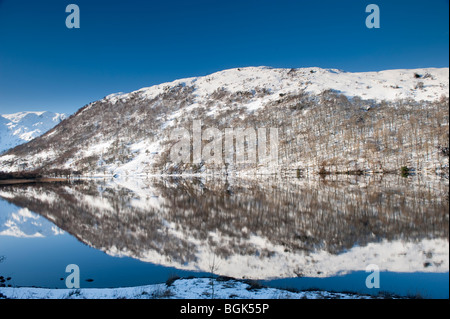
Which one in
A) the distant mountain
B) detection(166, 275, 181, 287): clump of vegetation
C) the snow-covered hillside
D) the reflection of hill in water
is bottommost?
detection(166, 275, 181, 287): clump of vegetation

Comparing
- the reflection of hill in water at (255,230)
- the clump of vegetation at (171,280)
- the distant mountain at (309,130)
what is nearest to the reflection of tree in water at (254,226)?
the reflection of hill in water at (255,230)

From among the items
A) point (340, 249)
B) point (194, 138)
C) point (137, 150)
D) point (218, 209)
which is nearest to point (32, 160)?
point (137, 150)

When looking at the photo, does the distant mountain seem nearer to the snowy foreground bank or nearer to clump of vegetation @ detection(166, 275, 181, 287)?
the snowy foreground bank

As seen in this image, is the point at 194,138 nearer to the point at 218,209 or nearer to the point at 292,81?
the point at 292,81

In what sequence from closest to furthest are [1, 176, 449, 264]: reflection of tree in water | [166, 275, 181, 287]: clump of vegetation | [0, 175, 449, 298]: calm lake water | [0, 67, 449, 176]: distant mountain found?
[166, 275, 181, 287]: clump of vegetation → [0, 175, 449, 298]: calm lake water → [1, 176, 449, 264]: reflection of tree in water → [0, 67, 449, 176]: distant mountain

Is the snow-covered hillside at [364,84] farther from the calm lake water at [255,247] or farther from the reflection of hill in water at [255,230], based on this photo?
the calm lake water at [255,247]

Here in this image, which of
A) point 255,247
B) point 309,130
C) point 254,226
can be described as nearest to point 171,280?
point 255,247

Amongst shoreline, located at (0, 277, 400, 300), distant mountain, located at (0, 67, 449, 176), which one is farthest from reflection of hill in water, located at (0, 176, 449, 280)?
distant mountain, located at (0, 67, 449, 176)
